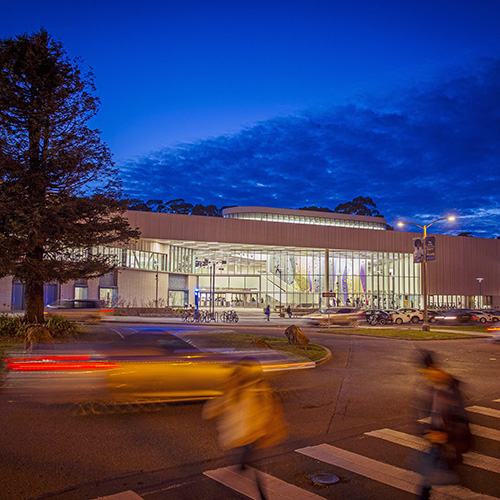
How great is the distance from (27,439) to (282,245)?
206 ft

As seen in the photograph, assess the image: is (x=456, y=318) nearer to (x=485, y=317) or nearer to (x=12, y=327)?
(x=485, y=317)

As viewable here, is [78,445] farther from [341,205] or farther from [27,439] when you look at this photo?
[341,205]

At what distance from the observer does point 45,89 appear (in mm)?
19391

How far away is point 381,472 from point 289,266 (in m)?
68.7

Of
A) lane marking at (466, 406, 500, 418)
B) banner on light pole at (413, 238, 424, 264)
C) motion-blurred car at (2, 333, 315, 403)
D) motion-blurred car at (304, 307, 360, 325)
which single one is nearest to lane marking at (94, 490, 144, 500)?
motion-blurred car at (2, 333, 315, 403)

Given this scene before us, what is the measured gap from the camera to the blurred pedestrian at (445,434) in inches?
195

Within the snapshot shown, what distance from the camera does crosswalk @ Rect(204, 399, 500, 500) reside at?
5.36m

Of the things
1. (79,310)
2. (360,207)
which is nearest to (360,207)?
(360,207)

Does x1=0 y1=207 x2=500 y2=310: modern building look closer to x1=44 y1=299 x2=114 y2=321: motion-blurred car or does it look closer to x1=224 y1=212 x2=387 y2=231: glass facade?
x1=224 y1=212 x2=387 y2=231: glass facade

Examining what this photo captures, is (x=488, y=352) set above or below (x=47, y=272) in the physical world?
below

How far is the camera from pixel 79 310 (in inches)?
1276

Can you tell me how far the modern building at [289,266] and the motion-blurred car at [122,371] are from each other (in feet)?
169

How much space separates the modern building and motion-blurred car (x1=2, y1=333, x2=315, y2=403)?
5162 cm

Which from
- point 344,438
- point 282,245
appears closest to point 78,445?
point 344,438
